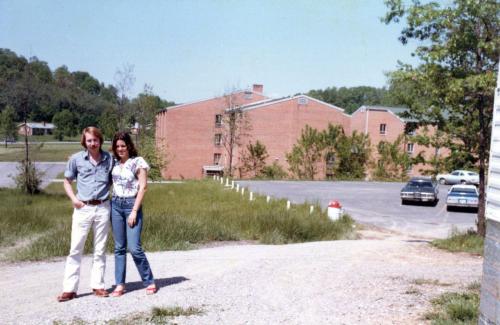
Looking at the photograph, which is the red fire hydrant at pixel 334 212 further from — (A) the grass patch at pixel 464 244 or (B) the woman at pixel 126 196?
(B) the woman at pixel 126 196

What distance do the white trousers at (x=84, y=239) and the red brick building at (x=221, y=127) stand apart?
51.8 meters

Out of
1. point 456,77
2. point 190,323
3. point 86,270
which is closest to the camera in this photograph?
point 190,323

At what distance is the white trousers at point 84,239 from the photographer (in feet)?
19.2

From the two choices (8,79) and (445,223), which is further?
(8,79)

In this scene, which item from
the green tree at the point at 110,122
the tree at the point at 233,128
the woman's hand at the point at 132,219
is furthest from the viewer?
the tree at the point at 233,128

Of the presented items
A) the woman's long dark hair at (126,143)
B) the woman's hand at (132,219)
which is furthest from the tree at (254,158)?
the woman's hand at (132,219)

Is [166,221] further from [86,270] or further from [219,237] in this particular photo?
[86,270]

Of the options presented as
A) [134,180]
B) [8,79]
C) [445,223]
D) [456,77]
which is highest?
[8,79]

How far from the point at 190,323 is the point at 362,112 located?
59.5m

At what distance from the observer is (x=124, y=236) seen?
6.05 meters

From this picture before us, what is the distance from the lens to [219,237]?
11.8 metres

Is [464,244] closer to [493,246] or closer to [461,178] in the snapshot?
[493,246]

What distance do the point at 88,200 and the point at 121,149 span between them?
63 cm

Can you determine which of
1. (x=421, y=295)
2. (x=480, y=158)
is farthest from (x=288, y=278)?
(x=480, y=158)
